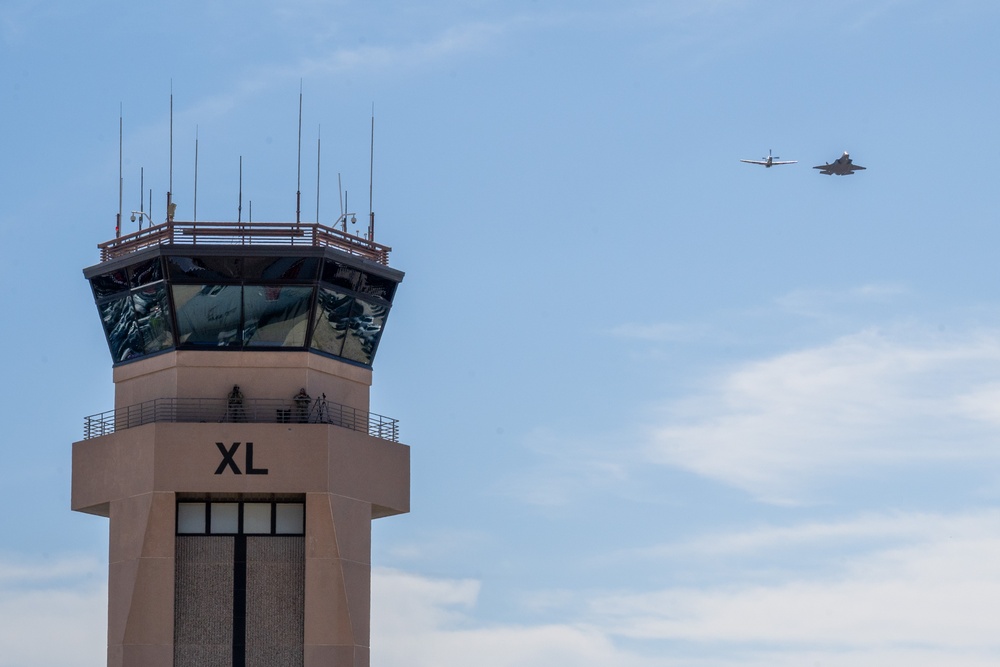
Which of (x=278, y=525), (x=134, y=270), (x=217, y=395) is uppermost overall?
(x=134, y=270)

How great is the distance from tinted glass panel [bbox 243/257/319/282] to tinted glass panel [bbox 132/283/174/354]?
3183mm

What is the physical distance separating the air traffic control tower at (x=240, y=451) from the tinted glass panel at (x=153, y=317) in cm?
8

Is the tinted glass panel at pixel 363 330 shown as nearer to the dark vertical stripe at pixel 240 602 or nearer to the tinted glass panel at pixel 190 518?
the tinted glass panel at pixel 190 518

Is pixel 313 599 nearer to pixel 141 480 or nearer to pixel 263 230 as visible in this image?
pixel 141 480

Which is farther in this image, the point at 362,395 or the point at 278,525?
the point at 362,395

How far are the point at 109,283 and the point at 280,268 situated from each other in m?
6.82

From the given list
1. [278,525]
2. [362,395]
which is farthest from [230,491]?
[362,395]

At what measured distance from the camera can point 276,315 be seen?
73.4 meters

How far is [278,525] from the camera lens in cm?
7156

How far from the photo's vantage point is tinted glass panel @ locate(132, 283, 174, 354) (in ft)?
240

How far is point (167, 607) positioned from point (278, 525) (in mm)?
4929

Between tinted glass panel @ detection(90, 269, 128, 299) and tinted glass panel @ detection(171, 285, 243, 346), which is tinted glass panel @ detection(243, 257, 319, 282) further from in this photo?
tinted glass panel @ detection(90, 269, 128, 299)

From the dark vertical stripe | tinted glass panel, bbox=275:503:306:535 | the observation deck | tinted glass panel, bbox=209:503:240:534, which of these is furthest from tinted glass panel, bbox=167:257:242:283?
the dark vertical stripe

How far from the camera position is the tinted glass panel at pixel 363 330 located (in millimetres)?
75250
